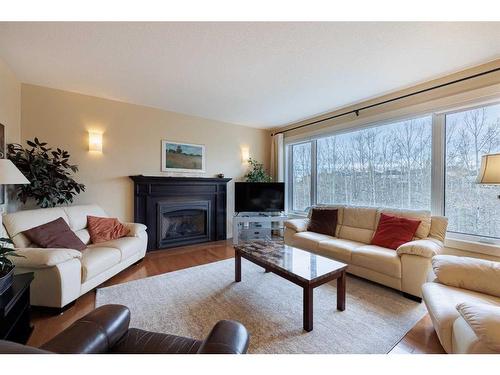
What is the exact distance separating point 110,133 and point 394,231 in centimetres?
429

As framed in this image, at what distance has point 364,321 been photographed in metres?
1.85

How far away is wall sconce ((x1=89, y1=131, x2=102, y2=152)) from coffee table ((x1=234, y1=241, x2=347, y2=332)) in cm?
263

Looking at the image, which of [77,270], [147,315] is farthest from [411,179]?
[77,270]

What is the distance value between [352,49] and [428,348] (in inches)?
99.0

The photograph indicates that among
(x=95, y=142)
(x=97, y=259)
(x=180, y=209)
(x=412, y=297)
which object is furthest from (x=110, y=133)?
(x=412, y=297)

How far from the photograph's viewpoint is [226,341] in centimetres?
82

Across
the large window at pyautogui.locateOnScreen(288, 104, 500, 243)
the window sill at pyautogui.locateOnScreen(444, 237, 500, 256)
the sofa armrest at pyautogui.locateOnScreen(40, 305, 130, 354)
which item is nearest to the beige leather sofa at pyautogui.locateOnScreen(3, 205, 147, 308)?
the sofa armrest at pyautogui.locateOnScreen(40, 305, 130, 354)

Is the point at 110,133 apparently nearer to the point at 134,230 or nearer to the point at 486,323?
the point at 134,230

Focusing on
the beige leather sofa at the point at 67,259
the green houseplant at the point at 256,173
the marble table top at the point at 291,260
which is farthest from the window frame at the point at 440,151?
the beige leather sofa at the point at 67,259

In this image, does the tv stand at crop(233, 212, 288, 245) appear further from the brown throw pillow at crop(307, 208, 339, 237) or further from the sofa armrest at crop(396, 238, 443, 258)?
the sofa armrest at crop(396, 238, 443, 258)

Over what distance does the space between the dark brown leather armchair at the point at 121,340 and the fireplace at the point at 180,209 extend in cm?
279

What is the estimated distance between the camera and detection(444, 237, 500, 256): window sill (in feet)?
7.49

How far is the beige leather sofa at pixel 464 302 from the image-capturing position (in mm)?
1045
